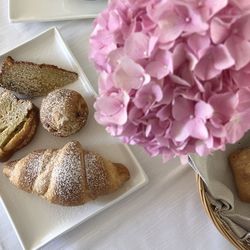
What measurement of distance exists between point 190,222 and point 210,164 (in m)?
0.12

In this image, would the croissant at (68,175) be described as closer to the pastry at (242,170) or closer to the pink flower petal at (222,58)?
the pastry at (242,170)

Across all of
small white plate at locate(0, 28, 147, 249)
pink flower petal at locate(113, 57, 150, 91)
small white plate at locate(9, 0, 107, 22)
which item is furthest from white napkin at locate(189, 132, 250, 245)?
small white plate at locate(9, 0, 107, 22)

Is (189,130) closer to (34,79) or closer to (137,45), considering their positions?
(137,45)

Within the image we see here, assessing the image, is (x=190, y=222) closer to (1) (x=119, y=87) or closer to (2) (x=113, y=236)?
(2) (x=113, y=236)

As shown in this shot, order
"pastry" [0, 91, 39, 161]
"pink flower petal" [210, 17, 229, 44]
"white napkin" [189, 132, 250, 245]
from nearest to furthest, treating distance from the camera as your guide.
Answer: "pink flower petal" [210, 17, 229, 44] → "white napkin" [189, 132, 250, 245] → "pastry" [0, 91, 39, 161]

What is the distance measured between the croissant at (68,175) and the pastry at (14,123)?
31 mm

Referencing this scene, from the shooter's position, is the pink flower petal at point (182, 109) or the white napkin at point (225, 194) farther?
the white napkin at point (225, 194)

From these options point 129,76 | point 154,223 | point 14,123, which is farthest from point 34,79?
point 129,76

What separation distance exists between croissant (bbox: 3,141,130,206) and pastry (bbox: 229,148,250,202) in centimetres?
16

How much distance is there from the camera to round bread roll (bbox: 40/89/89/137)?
29.2 inches

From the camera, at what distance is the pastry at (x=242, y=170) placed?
688 mm

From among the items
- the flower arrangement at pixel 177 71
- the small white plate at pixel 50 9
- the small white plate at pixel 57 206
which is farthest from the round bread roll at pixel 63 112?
the flower arrangement at pixel 177 71

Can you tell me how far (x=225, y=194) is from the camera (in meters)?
0.65

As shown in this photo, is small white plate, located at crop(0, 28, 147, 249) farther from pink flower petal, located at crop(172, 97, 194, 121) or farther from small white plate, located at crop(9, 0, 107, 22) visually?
pink flower petal, located at crop(172, 97, 194, 121)
